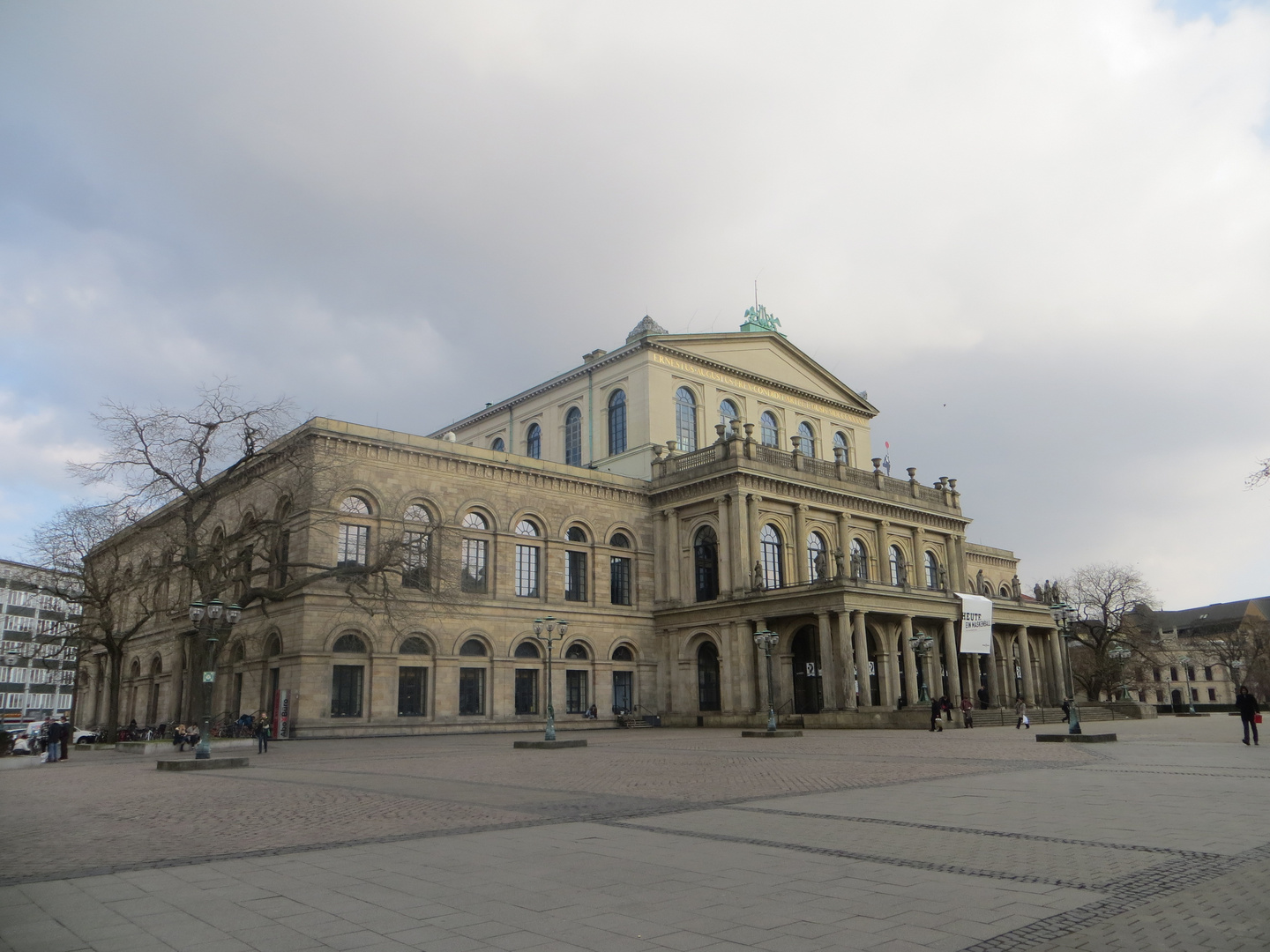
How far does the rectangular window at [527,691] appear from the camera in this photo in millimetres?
43875

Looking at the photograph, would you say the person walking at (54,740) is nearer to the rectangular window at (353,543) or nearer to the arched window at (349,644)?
the arched window at (349,644)

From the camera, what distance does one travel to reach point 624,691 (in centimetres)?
4881

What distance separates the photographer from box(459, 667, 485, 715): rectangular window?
41.9 meters

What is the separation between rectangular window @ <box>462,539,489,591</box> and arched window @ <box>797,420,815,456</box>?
24916mm

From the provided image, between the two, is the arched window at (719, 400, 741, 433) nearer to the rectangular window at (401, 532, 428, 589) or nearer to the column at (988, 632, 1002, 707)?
the column at (988, 632, 1002, 707)

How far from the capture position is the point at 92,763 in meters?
27.8

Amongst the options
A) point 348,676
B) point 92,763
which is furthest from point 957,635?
point 92,763

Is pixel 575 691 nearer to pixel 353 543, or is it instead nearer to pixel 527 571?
pixel 527 571

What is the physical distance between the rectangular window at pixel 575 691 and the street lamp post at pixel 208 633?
61.7 feet

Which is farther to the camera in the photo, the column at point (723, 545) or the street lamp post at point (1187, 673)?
the street lamp post at point (1187, 673)

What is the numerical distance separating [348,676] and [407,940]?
34307 mm

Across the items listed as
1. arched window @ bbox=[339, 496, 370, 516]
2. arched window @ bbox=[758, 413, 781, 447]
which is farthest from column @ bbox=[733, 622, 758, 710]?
arched window @ bbox=[339, 496, 370, 516]

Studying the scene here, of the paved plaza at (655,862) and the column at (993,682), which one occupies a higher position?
the column at (993,682)

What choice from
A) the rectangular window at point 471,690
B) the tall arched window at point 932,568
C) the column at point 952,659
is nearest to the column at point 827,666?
the column at point 952,659
